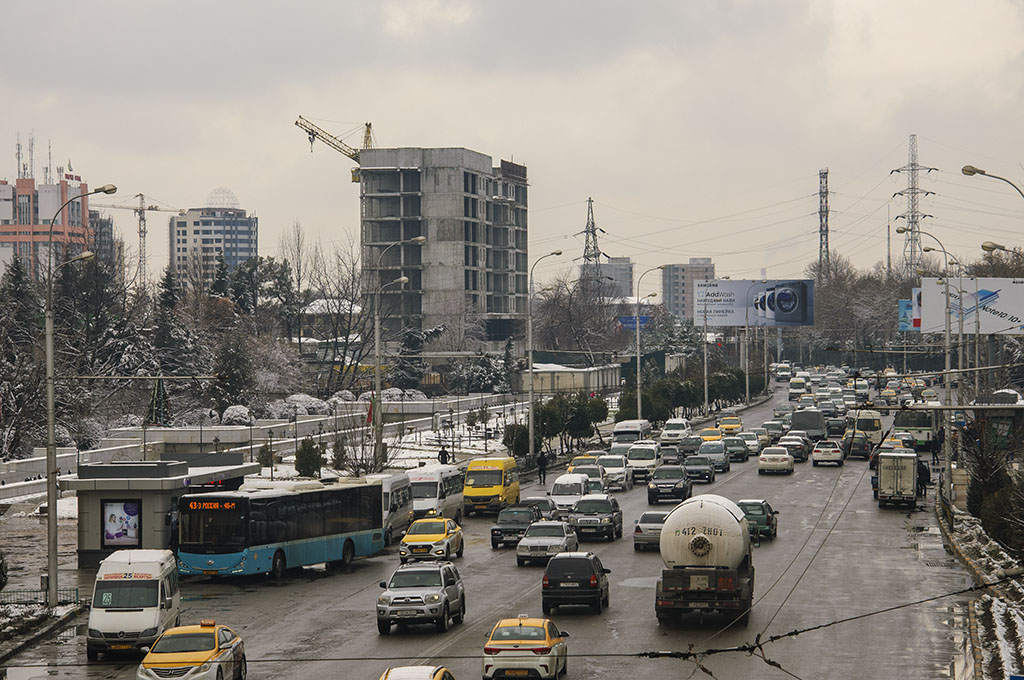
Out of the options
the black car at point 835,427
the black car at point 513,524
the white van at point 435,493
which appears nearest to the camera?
the black car at point 513,524

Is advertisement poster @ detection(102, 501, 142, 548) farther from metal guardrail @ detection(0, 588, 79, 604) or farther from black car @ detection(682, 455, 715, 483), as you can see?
black car @ detection(682, 455, 715, 483)

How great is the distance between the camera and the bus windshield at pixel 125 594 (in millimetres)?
26328

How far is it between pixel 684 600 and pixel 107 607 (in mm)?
11425

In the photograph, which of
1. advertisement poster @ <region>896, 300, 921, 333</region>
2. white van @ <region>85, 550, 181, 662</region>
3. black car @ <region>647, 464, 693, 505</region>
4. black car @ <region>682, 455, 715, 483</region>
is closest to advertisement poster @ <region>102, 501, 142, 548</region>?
white van @ <region>85, 550, 181, 662</region>

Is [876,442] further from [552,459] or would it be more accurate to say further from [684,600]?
[684,600]

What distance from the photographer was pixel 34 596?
33375 mm

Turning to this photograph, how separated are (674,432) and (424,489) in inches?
1423

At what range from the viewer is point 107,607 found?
86.1ft

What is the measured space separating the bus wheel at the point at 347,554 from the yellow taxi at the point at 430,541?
5.37 feet

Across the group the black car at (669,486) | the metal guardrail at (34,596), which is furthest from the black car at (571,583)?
the black car at (669,486)

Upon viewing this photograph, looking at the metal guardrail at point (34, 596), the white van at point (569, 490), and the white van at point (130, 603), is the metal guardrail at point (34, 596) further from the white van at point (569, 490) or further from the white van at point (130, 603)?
the white van at point (569, 490)

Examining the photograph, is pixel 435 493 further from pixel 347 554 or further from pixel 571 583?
pixel 571 583

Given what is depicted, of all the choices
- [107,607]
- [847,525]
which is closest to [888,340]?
[847,525]

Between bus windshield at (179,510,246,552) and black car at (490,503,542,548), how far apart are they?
9.54 m
